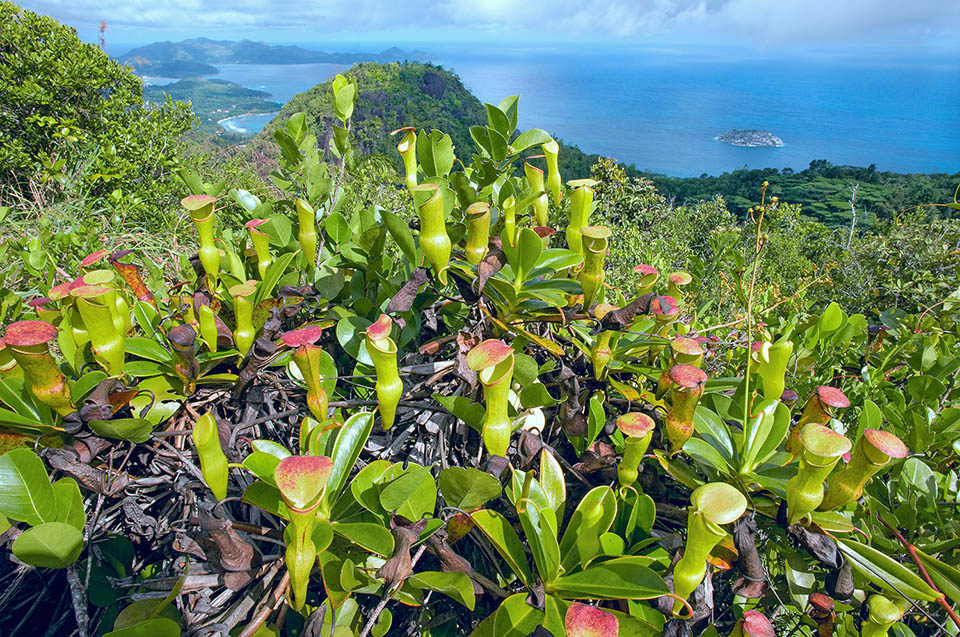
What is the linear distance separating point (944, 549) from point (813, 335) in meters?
0.57

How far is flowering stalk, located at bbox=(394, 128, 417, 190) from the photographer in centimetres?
121

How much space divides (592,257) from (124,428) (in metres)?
0.84

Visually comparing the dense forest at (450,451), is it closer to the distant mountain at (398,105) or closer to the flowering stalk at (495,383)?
the flowering stalk at (495,383)

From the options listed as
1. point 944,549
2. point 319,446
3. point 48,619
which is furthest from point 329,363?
point 944,549

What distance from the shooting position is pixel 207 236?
1064mm

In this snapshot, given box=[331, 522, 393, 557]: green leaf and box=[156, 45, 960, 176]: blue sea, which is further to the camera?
box=[156, 45, 960, 176]: blue sea

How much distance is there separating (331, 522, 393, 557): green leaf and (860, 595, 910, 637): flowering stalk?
69cm

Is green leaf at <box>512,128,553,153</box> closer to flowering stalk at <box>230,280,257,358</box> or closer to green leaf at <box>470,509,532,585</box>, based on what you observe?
flowering stalk at <box>230,280,257,358</box>

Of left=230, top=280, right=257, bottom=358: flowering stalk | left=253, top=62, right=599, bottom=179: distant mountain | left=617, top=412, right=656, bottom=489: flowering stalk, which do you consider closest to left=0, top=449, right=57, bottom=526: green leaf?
left=230, top=280, right=257, bottom=358: flowering stalk

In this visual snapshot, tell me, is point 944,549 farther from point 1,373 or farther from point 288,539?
point 1,373

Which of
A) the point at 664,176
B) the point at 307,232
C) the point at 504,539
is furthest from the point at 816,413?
the point at 664,176

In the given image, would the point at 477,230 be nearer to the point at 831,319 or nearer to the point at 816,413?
the point at 816,413

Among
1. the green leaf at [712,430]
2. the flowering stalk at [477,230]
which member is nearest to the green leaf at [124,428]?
the flowering stalk at [477,230]

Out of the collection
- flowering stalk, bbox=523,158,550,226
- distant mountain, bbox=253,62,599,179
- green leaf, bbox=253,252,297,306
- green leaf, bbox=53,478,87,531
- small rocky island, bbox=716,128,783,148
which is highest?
distant mountain, bbox=253,62,599,179
